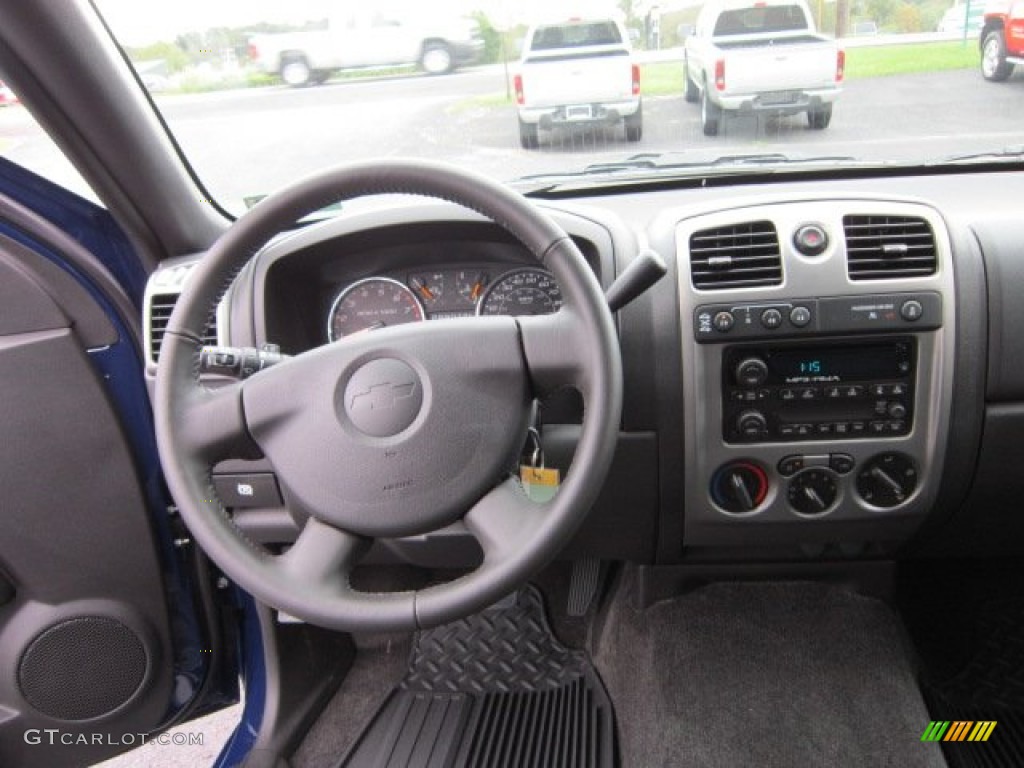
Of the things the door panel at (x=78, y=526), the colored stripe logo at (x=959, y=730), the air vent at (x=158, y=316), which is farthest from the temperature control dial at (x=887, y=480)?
the door panel at (x=78, y=526)

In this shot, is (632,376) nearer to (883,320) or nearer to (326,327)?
(883,320)

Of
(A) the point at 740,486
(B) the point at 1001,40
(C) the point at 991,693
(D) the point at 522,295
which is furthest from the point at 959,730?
(B) the point at 1001,40

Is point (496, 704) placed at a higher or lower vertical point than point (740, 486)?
lower

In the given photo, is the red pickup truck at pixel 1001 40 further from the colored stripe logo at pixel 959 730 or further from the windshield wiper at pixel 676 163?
the colored stripe logo at pixel 959 730

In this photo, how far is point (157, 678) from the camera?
6.83 feet

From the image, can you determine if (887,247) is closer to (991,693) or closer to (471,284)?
(471,284)

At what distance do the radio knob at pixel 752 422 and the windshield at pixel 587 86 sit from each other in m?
0.56

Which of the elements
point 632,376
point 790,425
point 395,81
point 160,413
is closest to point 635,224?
point 632,376

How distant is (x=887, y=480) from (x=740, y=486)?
11.3 inches

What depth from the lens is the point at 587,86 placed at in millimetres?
1943

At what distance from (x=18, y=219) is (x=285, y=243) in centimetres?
56

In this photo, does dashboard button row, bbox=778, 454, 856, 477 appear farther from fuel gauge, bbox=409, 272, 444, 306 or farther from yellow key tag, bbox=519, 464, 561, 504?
fuel gauge, bbox=409, 272, 444, 306

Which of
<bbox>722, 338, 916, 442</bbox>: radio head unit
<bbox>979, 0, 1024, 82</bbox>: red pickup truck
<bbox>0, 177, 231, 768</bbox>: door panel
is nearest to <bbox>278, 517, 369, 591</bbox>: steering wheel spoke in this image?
<bbox>722, 338, 916, 442</bbox>: radio head unit

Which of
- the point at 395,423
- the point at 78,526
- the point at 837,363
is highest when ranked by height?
the point at 395,423
